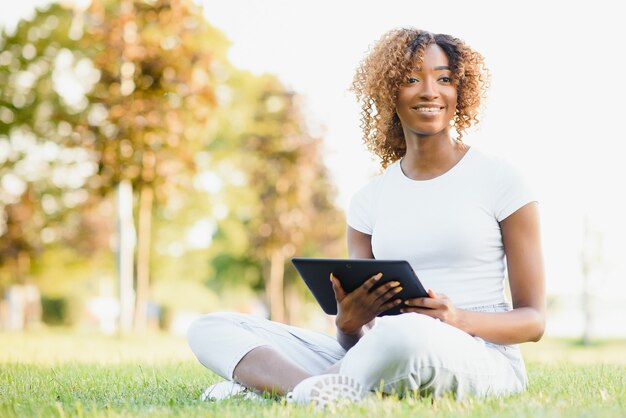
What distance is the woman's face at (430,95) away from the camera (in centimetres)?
411

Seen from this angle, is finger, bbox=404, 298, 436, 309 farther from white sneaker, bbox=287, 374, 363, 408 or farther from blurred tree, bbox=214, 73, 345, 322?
blurred tree, bbox=214, 73, 345, 322

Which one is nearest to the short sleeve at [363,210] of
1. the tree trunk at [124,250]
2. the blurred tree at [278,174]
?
the tree trunk at [124,250]

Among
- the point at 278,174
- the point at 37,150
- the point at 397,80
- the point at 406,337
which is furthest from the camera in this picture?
the point at 278,174

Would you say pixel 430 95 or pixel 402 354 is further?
pixel 430 95

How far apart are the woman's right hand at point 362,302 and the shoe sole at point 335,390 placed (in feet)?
1.21

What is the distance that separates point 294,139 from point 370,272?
827 inches

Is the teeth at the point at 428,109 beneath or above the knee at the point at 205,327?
above

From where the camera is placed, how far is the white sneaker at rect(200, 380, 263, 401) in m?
3.79

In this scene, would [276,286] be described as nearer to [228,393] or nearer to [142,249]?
[142,249]

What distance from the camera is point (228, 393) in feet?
12.8

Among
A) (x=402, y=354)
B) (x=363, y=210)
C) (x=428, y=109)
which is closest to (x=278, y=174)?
(x=363, y=210)

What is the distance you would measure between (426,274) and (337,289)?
1.73 feet

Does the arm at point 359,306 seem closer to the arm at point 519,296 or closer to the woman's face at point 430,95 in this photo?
the arm at point 519,296

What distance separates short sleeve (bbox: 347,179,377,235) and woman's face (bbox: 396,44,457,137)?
44 cm
